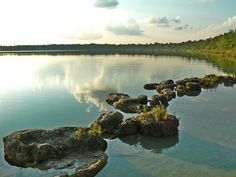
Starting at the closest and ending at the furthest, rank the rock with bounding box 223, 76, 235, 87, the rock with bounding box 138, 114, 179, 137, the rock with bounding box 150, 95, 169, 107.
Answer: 1. the rock with bounding box 138, 114, 179, 137
2. the rock with bounding box 150, 95, 169, 107
3. the rock with bounding box 223, 76, 235, 87

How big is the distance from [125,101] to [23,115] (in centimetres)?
925

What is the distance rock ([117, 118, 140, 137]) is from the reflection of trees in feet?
1.39

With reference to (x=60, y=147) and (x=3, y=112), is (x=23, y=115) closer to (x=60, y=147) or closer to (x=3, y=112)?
(x=3, y=112)

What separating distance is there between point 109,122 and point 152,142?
3.52 meters

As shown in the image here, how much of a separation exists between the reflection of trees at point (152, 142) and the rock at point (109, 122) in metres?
1.47

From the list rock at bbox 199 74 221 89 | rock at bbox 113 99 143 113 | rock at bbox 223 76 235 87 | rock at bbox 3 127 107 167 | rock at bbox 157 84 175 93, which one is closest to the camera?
rock at bbox 3 127 107 167

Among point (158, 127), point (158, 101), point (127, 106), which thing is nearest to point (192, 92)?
point (158, 101)

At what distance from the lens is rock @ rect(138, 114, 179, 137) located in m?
22.5

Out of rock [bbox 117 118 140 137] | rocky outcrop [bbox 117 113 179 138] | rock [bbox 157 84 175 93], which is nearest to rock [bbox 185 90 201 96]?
rock [bbox 157 84 175 93]

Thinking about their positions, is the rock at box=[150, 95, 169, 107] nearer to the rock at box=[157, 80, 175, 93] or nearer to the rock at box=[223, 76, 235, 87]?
the rock at box=[157, 80, 175, 93]

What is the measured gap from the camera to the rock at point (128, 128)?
894 inches

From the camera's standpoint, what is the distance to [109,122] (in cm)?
2336

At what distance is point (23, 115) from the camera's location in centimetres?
2914

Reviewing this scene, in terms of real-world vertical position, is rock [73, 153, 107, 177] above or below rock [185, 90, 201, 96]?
below
